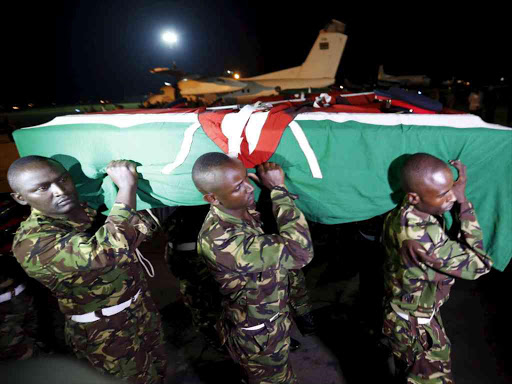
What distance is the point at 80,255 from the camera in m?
1.67

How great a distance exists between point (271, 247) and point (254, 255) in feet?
0.38

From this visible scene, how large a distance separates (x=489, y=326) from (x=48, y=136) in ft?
15.5

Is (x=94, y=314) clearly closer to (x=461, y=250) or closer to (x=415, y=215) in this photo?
(x=415, y=215)

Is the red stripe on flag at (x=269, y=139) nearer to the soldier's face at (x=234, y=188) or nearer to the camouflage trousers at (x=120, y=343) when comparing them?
the soldier's face at (x=234, y=188)

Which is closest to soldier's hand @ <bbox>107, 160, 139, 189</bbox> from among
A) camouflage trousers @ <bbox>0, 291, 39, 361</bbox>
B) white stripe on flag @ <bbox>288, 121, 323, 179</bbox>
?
white stripe on flag @ <bbox>288, 121, 323, 179</bbox>

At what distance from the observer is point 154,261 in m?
4.84

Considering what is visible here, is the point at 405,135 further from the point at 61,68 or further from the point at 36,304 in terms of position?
the point at 61,68

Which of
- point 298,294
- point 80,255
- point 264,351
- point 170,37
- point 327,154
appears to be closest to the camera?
point 80,255

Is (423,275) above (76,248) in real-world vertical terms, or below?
below

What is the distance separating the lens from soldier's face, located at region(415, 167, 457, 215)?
1.54 m

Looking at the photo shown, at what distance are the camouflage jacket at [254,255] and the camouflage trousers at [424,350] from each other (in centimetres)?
87

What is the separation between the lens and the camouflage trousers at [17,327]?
8.91 feet

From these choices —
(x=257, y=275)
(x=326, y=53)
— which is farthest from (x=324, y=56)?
(x=257, y=275)

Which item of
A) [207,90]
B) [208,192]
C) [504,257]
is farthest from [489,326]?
[207,90]
